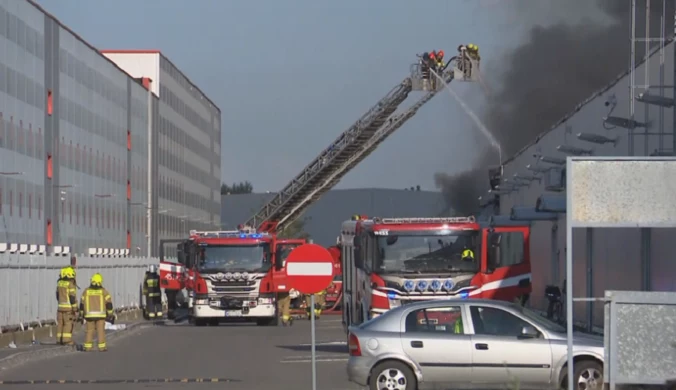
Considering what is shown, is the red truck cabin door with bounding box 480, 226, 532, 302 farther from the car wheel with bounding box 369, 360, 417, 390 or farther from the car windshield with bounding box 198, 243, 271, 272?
the car windshield with bounding box 198, 243, 271, 272

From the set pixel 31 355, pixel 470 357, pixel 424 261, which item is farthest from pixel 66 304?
pixel 470 357

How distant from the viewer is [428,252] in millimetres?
23203

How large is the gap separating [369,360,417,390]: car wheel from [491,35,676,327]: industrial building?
4.07 meters

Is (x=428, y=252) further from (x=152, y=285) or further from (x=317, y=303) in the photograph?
(x=152, y=285)

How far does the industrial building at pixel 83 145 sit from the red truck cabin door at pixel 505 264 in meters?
12.4

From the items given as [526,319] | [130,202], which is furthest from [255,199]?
[526,319]

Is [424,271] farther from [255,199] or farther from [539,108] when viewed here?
[255,199]

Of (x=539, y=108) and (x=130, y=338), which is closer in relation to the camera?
(x=130, y=338)

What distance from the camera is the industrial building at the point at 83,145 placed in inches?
1858

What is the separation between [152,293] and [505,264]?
22215 millimetres

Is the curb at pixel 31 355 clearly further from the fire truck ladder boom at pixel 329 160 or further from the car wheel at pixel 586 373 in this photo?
the fire truck ladder boom at pixel 329 160

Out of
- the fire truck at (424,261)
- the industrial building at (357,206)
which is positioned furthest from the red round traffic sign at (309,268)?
the industrial building at (357,206)

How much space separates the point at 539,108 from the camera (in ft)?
165

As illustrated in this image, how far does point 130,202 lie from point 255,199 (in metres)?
50.1
